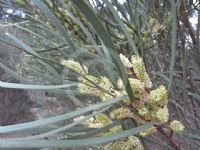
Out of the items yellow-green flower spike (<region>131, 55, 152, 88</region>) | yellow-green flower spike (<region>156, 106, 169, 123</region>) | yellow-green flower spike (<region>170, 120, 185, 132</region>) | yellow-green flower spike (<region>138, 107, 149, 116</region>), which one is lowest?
yellow-green flower spike (<region>170, 120, 185, 132</region>)

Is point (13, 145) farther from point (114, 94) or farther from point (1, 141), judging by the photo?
point (114, 94)

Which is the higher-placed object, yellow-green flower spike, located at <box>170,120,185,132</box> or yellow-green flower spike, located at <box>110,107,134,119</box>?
yellow-green flower spike, located at <box>110,107,134,119</box>

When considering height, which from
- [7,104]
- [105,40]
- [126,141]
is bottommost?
[126,141]

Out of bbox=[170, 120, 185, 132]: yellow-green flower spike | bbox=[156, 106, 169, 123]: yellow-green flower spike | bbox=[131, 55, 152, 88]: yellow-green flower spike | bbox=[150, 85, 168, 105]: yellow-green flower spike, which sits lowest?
bbox=[170, 120, 185, 132]: yellow-green flower spike

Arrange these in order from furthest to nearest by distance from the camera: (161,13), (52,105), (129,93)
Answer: (52,105) < (161,13) < (129,93)

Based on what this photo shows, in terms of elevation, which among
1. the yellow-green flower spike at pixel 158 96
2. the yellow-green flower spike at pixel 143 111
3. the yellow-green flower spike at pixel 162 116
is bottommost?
the yellow-green flower spike at pixel 162 116

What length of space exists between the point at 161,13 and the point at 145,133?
688mm

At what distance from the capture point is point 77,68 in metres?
0.65

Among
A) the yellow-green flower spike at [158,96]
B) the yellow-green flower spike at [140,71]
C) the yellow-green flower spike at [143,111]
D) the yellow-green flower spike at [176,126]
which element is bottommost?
the yellow-green flower spike at [176,126]

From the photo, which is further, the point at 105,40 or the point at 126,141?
the point at 126,141

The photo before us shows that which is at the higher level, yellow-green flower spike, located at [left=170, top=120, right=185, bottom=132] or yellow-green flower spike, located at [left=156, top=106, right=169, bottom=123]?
yellow-green flower spike, located at [left=156, top=106, right=169, bottom=123]

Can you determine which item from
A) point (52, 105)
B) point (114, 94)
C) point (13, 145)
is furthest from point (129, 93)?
point (52, 105)

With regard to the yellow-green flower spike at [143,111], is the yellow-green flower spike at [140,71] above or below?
above

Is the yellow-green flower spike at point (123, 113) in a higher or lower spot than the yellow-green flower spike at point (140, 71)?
lower
